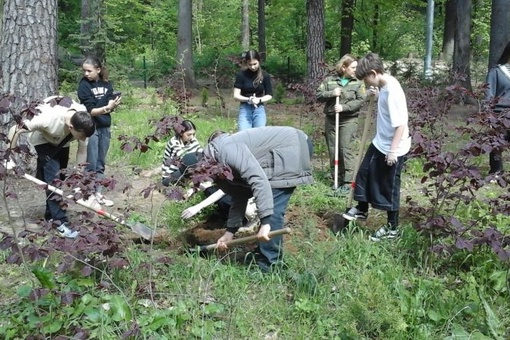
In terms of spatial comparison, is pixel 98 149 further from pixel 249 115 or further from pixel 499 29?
pixel 499 29

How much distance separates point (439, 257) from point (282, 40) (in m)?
24.1

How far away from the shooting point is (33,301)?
3.15 metres

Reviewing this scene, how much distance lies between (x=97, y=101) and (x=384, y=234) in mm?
3152

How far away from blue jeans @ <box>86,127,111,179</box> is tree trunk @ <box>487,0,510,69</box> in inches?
247

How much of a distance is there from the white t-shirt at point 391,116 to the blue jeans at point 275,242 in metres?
1.02

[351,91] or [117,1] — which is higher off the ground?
[117,1]

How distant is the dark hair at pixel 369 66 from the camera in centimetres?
446

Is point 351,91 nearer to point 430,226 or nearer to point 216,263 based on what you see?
point 430,226

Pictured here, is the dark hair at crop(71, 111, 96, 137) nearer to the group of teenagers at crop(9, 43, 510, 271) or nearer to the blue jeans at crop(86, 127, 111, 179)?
the group of teenagers at crop(9, 43, 510, 271)

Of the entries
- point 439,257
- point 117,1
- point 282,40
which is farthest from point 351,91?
point 282,40

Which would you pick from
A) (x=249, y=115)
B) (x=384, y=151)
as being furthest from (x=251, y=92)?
(x=384, y=151)

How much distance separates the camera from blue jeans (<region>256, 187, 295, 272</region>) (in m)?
4.01

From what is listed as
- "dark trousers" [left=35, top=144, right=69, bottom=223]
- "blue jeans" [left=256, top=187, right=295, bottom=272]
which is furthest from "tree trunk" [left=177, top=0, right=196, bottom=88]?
"blue jeans" [left=256, top=187, right=295, bottom=272]

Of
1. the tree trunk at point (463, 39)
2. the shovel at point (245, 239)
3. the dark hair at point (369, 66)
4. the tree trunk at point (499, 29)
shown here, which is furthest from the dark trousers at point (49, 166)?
the tree trunk at point (463, 39)
